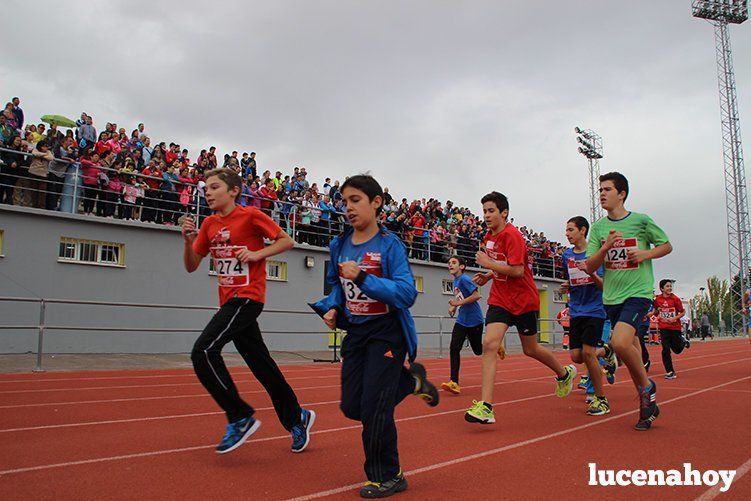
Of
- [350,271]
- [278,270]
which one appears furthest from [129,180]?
[350,271]

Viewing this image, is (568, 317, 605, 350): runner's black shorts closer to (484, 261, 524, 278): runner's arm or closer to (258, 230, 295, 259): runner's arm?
(484, 261, 524, 278): runner's arm

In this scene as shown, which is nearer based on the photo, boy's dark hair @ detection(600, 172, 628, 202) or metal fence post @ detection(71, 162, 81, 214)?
boy's dark hair @ detection(600, 172, 628, 202)

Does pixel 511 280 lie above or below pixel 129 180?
below

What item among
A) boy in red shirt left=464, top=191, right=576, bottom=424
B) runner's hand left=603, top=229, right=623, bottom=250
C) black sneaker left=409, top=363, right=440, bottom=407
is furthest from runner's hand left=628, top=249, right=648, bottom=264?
black sneaker left=409, top=363, right=440, bottom=407

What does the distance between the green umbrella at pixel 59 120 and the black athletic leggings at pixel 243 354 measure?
44.2ft

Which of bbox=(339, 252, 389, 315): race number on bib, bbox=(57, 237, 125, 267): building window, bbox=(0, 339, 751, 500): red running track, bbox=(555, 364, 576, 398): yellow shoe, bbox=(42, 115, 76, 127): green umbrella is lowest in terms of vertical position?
bbox=(0, 339, 751, 500): red running track

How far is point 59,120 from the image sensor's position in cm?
1572

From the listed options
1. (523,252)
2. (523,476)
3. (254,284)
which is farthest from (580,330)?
(254,284)

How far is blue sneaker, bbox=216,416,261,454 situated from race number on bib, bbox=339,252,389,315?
135cm

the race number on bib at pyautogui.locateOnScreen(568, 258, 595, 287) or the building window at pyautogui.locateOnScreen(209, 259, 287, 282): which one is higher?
the building window at pyautogui.locateOnScreen(209, 259, 287, 282)

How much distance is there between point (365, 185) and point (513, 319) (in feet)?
9.91

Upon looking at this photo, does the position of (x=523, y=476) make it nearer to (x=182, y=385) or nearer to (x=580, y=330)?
(x=580, y=330)

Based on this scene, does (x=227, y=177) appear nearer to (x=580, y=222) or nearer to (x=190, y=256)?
(x=190, y=256)

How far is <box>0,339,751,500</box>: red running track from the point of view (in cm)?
359
